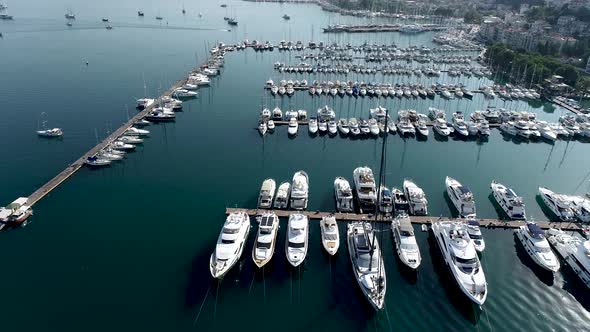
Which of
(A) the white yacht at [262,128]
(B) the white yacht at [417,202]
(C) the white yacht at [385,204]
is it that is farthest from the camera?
(A) the white yacht at [262,128]

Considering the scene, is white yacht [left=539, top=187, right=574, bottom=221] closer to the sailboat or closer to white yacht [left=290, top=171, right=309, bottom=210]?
the sailboat

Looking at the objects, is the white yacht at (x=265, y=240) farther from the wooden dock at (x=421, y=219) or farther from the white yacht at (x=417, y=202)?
the white yacht at (x=417, y=202)

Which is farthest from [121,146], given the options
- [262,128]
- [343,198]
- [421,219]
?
[421,219]

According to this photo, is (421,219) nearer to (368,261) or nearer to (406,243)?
(406,243)

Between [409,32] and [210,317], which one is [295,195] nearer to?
[210,317]

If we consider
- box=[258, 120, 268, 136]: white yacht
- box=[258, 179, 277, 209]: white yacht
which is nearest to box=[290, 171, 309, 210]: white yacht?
box=[258, 179, 277, 209]: white yacht

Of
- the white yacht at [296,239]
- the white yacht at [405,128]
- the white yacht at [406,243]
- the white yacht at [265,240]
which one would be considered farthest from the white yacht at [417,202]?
the white yacht at [405,128]
